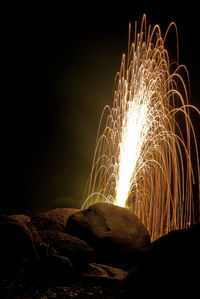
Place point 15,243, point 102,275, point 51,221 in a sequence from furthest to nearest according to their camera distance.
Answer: point 51,221 < point 15,243 < point 102,275

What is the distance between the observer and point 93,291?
4.95 meters

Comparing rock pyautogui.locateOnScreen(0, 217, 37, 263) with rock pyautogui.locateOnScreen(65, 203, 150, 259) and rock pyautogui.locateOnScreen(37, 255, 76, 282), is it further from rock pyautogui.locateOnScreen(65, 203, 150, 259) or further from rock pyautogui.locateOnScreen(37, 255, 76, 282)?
rock pyautogui.locateOnScreen(65, 203, 150, 259)

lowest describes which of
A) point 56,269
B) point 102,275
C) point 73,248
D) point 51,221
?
point 102,275

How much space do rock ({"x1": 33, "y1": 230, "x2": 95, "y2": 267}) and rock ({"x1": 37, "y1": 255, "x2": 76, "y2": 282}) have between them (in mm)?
607

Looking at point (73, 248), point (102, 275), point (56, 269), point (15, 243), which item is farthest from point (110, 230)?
point (15, 243)

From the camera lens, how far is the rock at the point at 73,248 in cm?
609

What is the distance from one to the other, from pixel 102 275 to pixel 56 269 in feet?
3.19

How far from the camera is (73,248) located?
6.22 meters

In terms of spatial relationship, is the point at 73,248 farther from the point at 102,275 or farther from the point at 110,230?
the point at 110,230

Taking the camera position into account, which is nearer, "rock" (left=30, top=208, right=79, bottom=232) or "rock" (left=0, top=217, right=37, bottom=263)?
"rock" (left=0, top=217, right=37, bottom=263)

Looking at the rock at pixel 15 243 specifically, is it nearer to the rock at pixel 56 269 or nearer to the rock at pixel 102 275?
the rock at pixel 56 269

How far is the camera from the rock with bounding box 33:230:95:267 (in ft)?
20.0

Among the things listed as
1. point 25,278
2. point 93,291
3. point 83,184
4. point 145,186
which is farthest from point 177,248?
point 83,184

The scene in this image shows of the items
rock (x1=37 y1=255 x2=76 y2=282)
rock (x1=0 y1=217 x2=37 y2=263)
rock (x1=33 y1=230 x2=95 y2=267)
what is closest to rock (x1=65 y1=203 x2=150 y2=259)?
rock (x1=33 y1=230 x2=95 y2=267)
